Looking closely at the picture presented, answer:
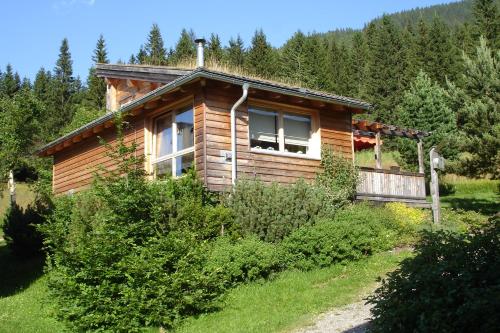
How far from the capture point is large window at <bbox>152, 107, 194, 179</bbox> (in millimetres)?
16094

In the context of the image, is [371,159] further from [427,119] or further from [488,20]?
[488,20]

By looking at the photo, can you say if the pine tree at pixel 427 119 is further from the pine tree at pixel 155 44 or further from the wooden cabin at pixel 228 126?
the pine tree at pixel 155 44

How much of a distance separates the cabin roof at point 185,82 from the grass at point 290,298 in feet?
17.6

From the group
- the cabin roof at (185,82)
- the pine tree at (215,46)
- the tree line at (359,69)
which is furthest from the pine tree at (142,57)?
the cabin roof at (185,82)

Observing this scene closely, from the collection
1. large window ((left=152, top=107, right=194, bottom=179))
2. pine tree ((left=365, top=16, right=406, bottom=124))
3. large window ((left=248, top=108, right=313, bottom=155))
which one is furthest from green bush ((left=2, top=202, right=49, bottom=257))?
pine tree ((left=365, top=16, right=406, bottom=124))

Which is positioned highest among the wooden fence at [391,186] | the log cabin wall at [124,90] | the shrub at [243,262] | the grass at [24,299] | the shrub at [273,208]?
the log cabin wall at [124,90]

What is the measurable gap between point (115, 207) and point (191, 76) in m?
4.42

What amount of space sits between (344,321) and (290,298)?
1.61 metres

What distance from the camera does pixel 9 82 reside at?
70250 millimetres

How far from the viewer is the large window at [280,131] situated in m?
16.4

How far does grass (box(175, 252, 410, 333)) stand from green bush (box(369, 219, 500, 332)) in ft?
10.1

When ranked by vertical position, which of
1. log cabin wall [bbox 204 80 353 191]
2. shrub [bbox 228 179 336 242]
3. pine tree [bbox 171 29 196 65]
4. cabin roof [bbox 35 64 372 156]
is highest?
pine tree [bbox 171 29 196 65]

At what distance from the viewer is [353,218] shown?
1340 centimetres

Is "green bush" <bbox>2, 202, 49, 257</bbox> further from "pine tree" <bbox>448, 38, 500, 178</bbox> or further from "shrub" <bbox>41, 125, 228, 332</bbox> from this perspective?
"pine tree" <bbox>448, 38, 500, 178</bbox>
